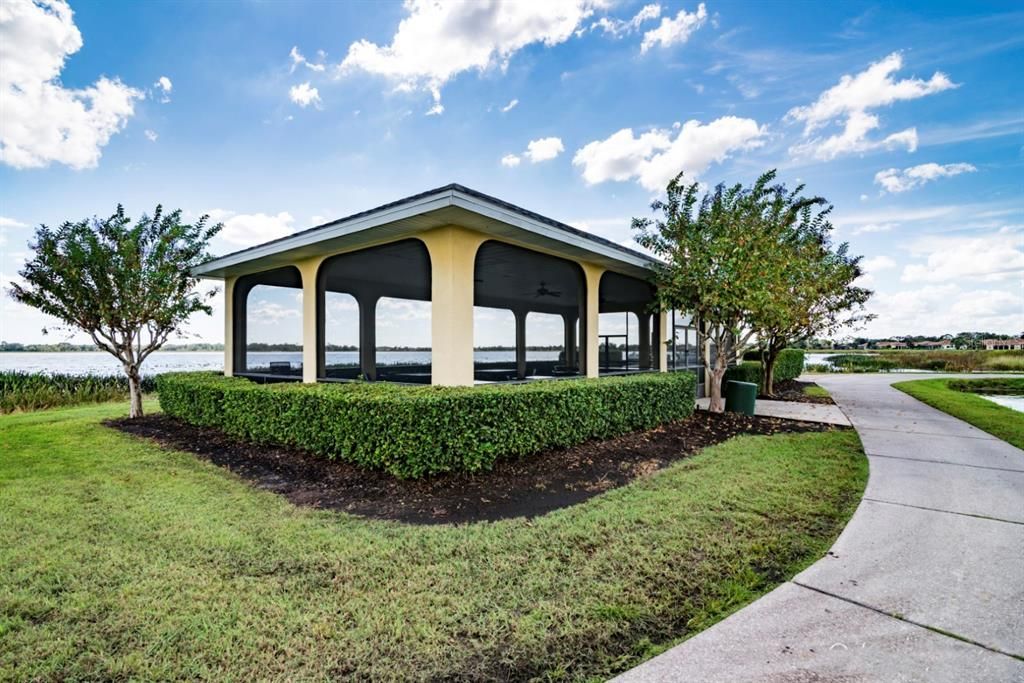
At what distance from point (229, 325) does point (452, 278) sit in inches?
298

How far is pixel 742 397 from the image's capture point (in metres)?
10.2

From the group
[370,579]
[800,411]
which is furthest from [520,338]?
[370,579]

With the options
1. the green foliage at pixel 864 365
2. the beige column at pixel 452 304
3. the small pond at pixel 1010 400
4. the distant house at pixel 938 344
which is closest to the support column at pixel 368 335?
the beige column at pixel 452 304

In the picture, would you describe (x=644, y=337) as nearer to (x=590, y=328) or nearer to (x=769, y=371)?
(x=590, y=328)

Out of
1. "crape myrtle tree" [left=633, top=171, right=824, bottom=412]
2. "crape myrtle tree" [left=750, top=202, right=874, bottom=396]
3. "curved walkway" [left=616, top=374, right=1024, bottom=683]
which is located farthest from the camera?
"crape myrtle tree" [left=750, top=202, right=874, bottom=396]

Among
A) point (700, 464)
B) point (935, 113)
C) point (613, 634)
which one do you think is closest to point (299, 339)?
point (700, 464)

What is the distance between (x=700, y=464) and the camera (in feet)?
18.7

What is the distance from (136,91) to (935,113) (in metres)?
18.4

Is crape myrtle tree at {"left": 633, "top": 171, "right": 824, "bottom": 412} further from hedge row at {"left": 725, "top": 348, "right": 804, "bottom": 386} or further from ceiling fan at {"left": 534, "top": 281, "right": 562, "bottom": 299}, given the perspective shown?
hedge row at {"left": 725, "top": 348, "right": 804, "bottom": 386}

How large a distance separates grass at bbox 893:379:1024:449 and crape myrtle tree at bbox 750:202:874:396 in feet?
9.33

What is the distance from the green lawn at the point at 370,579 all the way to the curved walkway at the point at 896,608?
0.53ft

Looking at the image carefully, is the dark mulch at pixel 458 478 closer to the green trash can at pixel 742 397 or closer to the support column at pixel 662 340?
the green trash can at pixel 742 397

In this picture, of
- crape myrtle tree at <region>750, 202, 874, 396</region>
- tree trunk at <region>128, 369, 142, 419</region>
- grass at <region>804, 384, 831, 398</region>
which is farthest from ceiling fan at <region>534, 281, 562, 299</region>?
tree trunk at <region>128, 369, 142, 419</region>

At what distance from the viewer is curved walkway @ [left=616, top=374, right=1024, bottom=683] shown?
2.06 m
